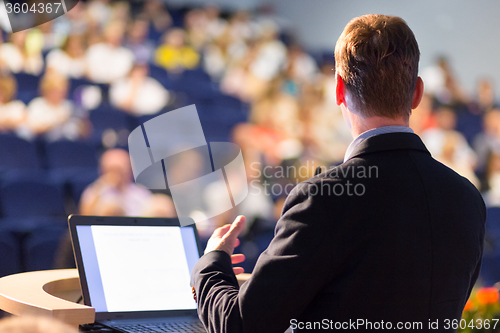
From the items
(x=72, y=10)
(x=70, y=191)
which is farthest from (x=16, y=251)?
(x=72, y=10)

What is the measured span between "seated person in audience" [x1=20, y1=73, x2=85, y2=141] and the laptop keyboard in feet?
7.74

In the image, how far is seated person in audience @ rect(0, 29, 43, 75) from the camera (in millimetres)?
3504

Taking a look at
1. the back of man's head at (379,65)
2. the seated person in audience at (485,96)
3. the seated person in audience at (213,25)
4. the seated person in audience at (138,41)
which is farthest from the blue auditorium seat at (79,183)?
the seated person in audience at (485,96)

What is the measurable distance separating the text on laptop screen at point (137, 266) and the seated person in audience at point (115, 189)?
1539 millimetres

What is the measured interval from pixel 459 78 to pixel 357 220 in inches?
183

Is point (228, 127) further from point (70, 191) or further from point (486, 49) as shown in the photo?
point (486, 49)

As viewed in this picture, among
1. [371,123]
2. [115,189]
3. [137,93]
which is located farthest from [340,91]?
[137,93]

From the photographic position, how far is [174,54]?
439 centimetres

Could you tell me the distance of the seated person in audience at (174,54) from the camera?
4.38m

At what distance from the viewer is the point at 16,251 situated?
205 centimetres

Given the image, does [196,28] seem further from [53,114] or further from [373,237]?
[373,237]

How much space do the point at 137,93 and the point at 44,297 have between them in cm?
304

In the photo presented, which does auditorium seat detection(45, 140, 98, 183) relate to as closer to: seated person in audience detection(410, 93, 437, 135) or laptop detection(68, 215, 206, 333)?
laptop detection(68, 215, 206, 333)

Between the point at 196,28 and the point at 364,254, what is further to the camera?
the point at 196,28
